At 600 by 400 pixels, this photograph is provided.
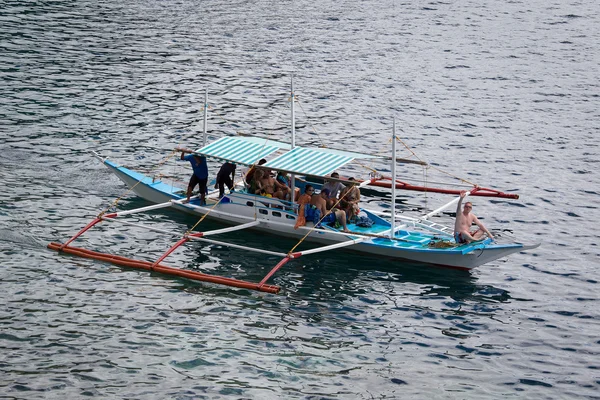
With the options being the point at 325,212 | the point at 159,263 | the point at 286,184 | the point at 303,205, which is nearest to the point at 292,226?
the point at 303,205

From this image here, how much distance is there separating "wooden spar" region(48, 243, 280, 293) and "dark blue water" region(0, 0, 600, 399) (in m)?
0.35

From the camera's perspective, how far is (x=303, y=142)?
5506 cm

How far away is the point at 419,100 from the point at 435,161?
1231 centimetres

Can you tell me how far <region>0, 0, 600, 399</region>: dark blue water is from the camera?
29641 millimetres

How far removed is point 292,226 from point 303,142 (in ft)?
54.7

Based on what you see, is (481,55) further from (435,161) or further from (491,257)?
(491,257)

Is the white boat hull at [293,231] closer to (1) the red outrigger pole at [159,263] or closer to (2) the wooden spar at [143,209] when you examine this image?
(2) the wooden spar at [143,209]

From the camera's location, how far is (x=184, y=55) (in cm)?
7100

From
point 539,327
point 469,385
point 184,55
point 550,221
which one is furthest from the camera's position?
point 184,55

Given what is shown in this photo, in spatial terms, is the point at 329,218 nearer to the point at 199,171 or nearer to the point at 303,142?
the point at 199,171

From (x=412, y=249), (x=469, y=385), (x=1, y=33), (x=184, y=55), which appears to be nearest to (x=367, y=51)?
(x=184, y=55)

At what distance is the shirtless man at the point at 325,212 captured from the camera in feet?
125

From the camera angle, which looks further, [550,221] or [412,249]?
[550,221]

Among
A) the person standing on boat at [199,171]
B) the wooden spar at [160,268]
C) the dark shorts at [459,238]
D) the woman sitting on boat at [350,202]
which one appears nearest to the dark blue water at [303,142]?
the wooden spar at [160,268]
